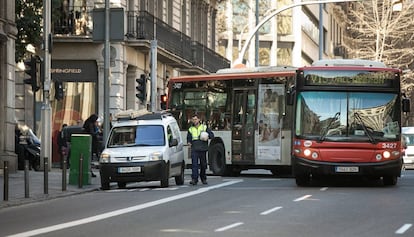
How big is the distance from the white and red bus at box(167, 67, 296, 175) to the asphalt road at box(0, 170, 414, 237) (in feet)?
14.2

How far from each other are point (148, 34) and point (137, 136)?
1531cm

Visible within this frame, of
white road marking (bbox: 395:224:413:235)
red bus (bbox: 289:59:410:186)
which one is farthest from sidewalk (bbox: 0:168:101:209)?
white road marking (bbox: 395:224:413:235)

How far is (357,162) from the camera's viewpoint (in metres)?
23.8

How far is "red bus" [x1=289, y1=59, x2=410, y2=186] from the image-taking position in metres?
23.9

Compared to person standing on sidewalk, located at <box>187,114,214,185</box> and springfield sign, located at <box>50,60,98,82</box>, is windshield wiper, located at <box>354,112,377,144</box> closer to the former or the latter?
person standing on sidewalk, located at <box>187,114,214,185</box>

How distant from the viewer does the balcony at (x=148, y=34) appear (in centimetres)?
3862

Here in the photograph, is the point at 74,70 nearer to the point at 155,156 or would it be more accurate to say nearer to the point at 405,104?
the point at 155,156

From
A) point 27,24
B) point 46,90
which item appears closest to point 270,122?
point 46,90

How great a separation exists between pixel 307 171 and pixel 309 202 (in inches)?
192

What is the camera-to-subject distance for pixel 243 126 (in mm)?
29938

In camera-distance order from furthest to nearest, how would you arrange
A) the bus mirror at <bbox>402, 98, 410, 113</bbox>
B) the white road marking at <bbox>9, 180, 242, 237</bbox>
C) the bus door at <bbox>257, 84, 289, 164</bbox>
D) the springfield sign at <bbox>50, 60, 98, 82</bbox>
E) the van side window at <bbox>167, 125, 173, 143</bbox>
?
1. the springfield sign at <bbox>50, 60, 98, 82</bbox>
2. the bus door at <bbox>257, 84, 289, 164</bbox>
3. the van side window at <bbox>167, 125, 173, 143</bbox>
4. the bus mirror at <bbox>402, 98, 410, 113</bbox>
5. the white road marking at <bbox>9, 180, 242, 237</bbox>

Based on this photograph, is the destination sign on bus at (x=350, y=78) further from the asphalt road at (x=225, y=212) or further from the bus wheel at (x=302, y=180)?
the asphalt road at (x=225, y=212)

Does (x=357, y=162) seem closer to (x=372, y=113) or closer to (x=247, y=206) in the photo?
(x=372, y=113)

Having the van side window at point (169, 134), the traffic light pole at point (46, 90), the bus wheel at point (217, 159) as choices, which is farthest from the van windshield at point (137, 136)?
the bus wheel at point (217, 159)
